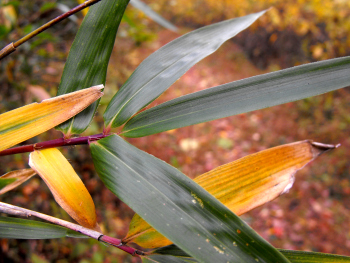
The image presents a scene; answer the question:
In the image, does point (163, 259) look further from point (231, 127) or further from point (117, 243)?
point (231, 127)

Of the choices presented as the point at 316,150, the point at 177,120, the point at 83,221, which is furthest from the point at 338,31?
the point at 83,221

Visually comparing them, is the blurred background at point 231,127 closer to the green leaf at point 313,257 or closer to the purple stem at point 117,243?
the green leaf at point 313,257

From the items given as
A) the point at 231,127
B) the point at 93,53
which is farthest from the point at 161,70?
the point at 231,127

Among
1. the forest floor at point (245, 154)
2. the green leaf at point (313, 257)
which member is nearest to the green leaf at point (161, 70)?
the green leaf at point (313, 257)

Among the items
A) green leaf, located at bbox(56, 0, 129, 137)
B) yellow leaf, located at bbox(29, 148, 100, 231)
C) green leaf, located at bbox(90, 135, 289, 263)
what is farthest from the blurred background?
green leaf, located at bbox(90, 135, 289, 263)

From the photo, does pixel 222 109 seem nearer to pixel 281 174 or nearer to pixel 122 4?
pixel 281 174

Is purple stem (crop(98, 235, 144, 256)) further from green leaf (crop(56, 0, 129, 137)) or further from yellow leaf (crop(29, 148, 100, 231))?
green leaf (crop(56, 0, 129, 137))
